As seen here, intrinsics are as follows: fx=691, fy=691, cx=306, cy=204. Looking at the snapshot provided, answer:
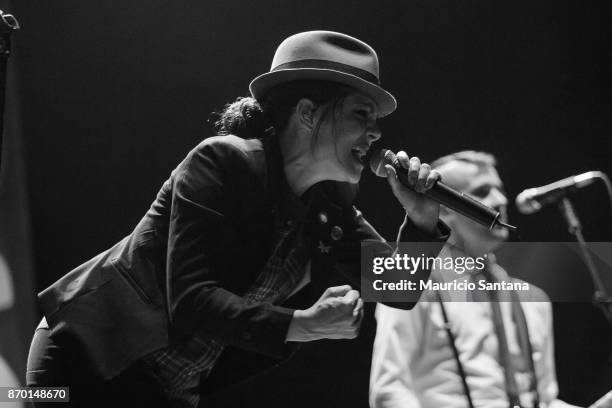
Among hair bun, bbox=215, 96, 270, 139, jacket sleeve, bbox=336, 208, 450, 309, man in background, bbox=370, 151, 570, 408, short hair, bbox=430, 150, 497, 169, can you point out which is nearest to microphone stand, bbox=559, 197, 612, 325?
man in background, bbox=370, 151, 570, 408

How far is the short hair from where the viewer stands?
2.09 meters

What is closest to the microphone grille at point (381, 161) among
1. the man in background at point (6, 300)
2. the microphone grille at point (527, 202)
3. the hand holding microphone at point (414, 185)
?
the hand holding microphone at point (414, 185)

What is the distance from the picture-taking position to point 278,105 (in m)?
1.81

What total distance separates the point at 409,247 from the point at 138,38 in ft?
A: 3.47

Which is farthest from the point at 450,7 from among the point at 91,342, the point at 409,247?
the point at 91,342

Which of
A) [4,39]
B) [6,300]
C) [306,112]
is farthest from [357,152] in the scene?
[6,300]

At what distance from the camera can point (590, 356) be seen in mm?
2023

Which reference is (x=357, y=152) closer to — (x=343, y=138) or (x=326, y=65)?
(x=343, y=138)

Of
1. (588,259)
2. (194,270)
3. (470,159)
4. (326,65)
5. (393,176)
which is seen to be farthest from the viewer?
(470,159)

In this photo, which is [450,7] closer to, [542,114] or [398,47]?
[398,47]

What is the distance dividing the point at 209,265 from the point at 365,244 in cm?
50

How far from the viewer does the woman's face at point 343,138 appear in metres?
1.78

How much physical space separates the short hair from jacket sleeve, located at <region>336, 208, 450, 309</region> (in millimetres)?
328

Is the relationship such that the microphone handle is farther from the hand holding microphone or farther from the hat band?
the hat band
